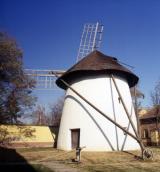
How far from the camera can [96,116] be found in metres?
16.7

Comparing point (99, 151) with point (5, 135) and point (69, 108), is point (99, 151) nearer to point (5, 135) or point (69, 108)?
point (69, 108)

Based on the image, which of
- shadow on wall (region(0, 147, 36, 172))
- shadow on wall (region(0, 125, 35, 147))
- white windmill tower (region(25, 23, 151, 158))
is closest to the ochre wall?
shadow on wall (region(0, 125, 35, 147))

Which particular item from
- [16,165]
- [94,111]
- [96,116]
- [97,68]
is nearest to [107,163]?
[16,165]

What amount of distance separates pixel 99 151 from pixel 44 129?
898 cm

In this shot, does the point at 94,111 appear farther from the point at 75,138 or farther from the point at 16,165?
the point at 16,165

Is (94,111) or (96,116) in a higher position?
(94,111)

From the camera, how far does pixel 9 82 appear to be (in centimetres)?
1677

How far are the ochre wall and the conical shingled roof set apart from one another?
5.96 metres

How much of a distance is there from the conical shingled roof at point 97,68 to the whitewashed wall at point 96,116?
1.43 feet

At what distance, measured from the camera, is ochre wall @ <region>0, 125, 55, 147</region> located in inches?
846

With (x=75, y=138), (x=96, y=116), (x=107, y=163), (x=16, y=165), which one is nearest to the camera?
(x=16, y=165)

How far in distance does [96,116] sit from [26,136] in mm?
8398

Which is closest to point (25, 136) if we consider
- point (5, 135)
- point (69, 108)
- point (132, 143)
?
point (5, 135)

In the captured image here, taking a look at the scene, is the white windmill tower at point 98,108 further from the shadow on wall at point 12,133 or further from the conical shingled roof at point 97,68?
the shadow on wall at point 12,133
